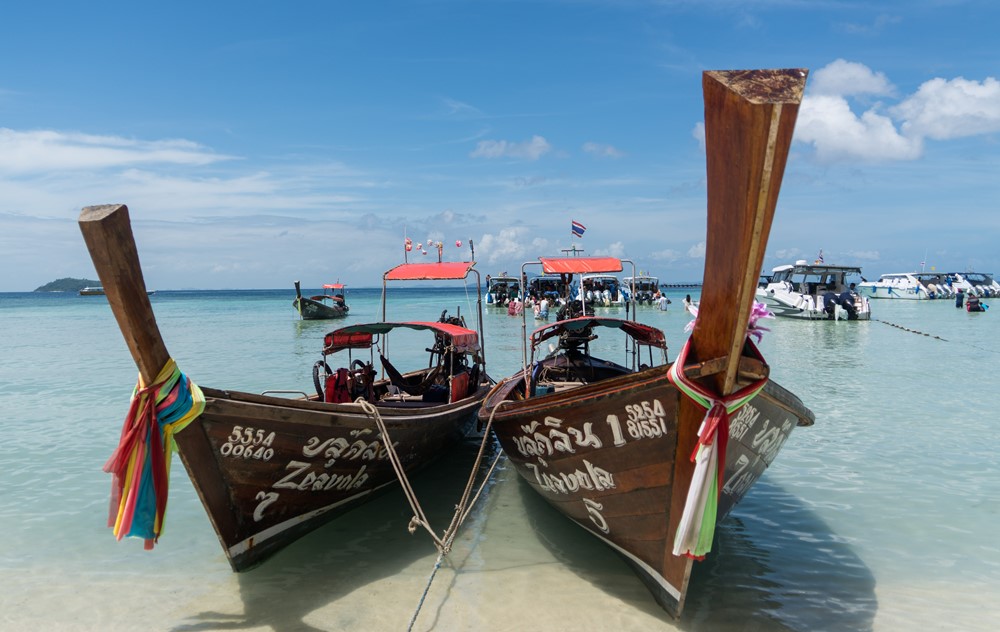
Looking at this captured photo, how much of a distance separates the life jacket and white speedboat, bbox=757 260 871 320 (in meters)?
33.3

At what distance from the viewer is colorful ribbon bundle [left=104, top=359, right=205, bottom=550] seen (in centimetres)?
443

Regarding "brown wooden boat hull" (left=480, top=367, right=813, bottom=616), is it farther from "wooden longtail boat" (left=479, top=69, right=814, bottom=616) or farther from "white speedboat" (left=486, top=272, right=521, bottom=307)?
"white speedboat" (left=486, top=272, right=521, bottom=307)

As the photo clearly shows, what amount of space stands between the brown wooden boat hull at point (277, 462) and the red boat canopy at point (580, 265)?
4.81 meters

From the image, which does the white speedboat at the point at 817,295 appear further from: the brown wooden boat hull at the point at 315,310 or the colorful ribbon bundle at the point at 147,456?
the colorful ribbon bundle at the point at 147,456

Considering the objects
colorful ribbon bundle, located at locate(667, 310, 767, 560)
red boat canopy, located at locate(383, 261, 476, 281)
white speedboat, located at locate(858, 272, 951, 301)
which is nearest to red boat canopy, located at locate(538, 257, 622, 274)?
red boat canopy, located at locate(383, 261, 476, 281)

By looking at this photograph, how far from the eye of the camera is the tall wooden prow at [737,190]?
3.33m

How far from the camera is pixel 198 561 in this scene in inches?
263

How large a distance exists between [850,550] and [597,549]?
262 cm

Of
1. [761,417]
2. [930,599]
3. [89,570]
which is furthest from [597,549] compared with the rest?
[89,570]

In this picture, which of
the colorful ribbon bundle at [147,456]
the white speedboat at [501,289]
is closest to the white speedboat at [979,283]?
the white speedboat at [501,289]

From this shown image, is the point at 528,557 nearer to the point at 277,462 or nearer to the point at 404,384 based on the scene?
the point at 277,462

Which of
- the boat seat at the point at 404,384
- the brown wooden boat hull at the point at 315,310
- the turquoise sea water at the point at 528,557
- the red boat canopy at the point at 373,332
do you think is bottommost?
the turquoise sea water at the point at 528,557

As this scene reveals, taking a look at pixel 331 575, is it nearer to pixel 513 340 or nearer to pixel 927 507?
pixel 927 507

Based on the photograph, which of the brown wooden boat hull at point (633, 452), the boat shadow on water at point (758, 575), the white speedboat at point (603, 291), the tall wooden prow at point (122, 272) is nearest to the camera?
the tall wooden prow at point (122, 272)
